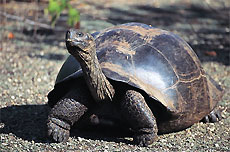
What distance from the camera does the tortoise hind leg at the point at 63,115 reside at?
3.15 m

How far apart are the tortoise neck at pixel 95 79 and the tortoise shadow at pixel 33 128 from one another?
393 mm

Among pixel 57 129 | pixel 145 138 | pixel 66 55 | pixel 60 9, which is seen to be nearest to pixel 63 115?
pixel 57 129

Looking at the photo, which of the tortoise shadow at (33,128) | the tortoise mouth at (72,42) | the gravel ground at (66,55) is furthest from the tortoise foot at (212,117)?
the tortoise mouth at (72,42)

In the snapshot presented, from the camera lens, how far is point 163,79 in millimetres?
3271

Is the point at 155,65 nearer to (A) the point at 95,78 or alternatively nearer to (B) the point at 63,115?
(A) the point at 95,78

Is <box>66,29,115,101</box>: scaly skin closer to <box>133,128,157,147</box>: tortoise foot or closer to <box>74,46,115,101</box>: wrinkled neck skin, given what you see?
<box>74,46,115,101</box>: wrinkled neck skin

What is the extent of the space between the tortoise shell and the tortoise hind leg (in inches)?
7.6

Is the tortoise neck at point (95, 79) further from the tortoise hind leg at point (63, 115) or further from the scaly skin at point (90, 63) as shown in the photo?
the tortoise hind leg at point (63, 115)

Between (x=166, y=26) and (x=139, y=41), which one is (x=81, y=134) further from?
(x=166, y=26)

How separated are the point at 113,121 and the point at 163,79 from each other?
52cm

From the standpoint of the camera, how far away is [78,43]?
275 cm

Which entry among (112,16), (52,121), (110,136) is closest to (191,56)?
(110,136)

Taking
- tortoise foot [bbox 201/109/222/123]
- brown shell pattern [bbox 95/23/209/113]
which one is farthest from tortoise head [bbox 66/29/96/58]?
tortoise foot [bbox 201/109/222/123]

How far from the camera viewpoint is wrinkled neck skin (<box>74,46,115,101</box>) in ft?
9.42
